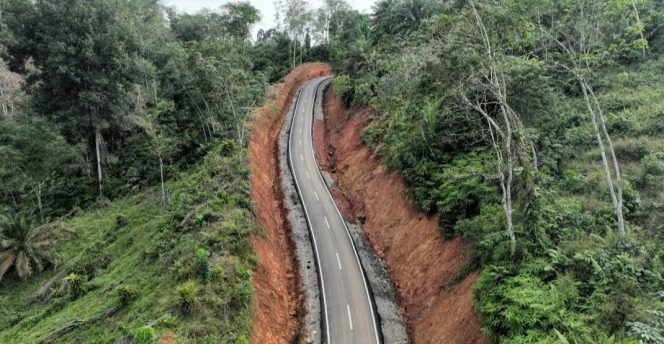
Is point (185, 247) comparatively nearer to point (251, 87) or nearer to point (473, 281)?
point (473, 281)

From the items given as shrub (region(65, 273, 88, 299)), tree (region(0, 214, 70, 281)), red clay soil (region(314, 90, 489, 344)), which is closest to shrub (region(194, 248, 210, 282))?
shrub (region(65, 273, 88, 299))

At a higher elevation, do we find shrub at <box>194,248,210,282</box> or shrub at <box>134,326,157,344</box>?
shrub at <box>194,248,210,282</box>

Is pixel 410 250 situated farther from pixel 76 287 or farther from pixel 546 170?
pixel 76 287

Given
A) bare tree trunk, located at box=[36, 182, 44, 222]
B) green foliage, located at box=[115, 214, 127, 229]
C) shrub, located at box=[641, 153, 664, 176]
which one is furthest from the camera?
bare tree trunk, located at box=[36, 182, 44, 222]

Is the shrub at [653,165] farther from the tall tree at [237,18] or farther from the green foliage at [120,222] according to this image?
the tall tree at [237,18]

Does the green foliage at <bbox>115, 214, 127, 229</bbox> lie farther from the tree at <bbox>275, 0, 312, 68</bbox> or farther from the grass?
the tree at <bbox>275, 0, 312, 68</bbox>

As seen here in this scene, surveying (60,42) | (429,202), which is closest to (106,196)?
(60,42)
